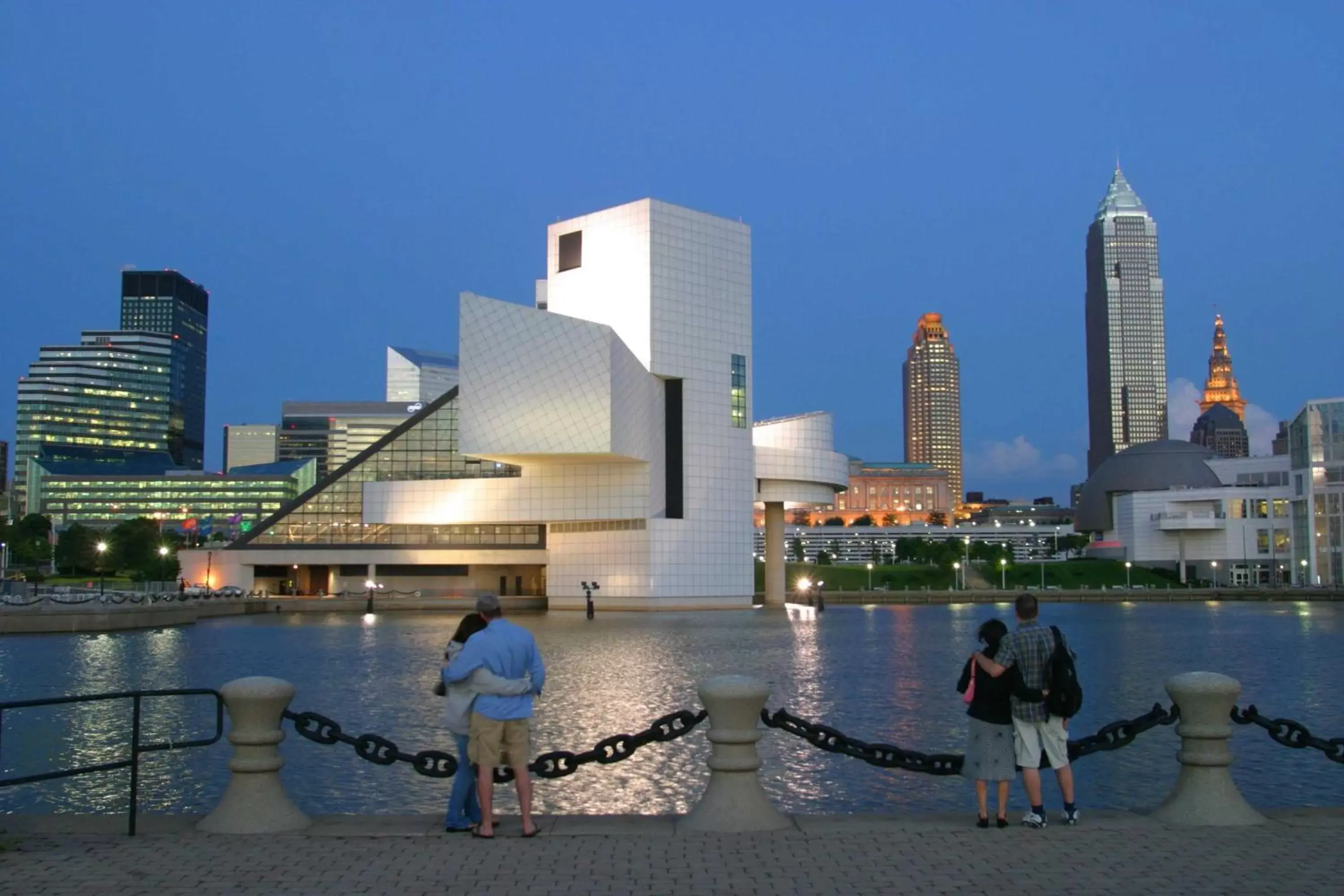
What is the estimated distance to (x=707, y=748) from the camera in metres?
18.9

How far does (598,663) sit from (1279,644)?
25.0 meters

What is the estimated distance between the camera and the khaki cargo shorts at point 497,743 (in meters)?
10.3

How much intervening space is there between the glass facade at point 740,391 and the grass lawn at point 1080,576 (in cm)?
6022

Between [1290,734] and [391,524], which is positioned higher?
[391,524]

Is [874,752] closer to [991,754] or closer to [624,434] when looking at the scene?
[991,754]

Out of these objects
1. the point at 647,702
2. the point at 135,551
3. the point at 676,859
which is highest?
the point at 135,551

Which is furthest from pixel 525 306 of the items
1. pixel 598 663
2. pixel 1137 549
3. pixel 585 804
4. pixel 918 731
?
pixel 1137 549

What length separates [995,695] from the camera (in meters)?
10.7

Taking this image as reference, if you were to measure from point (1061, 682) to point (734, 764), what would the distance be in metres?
2.68

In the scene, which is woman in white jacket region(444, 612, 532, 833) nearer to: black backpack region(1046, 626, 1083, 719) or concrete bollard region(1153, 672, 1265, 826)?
black backpack region(1046, 626, 1083, 719)

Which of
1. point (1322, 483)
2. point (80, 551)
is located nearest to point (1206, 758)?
point (1322, 483)

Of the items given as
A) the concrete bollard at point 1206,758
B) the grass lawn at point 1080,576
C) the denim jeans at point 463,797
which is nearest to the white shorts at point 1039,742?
the concrete bollard at point 1206,758

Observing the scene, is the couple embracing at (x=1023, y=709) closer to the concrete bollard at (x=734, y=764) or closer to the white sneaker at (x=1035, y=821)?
the white sneaker at (x=1035, y=821)

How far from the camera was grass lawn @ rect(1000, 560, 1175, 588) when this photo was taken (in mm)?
132875
